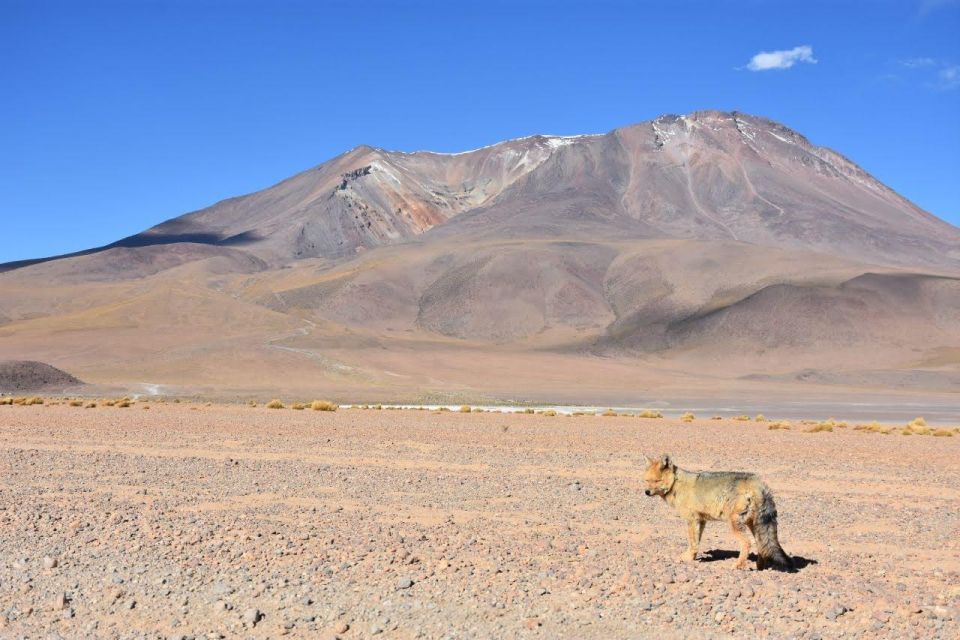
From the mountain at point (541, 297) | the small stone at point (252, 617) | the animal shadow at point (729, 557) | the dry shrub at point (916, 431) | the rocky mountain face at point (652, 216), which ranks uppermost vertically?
the rocky mountain face at point (652, 216)

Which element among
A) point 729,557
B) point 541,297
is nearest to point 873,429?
point 729,557

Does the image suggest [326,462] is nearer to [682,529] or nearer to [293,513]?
[293,513]

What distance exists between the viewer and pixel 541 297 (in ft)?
391

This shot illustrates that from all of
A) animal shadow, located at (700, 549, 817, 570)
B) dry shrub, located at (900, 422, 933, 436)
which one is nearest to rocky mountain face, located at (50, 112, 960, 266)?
dry shrub, located at (900, 422, 933, 436)

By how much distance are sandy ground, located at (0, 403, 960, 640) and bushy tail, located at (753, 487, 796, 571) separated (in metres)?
0.15

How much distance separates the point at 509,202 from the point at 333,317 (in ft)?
253

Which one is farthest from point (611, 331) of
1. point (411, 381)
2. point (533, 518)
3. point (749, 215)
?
point (533, 518)

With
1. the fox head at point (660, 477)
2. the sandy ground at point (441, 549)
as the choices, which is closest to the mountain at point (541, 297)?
the sandy ground at point (441, 549)

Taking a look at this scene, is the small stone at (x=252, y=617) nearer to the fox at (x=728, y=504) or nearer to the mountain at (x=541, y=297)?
the fox at (x=728, y=504)

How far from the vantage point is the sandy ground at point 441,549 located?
7.77 meters

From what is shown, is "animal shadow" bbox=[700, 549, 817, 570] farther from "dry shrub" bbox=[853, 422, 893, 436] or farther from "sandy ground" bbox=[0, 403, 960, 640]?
"dry shrub" bbox=[853, 422, 893, 436]

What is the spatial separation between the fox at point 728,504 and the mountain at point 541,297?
149 ft

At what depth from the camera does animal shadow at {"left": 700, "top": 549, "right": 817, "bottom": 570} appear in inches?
375

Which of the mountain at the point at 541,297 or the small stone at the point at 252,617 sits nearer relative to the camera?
the small stone at the point at 252,617
